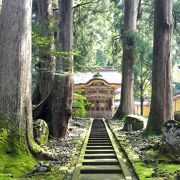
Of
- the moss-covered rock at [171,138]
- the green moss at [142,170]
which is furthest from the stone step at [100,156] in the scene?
the green moss at [142,170]

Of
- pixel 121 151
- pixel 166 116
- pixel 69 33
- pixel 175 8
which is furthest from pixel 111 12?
pixel 121 151

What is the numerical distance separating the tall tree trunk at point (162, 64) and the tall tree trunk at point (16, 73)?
231 inches

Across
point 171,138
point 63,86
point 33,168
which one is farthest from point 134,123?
point 33,168

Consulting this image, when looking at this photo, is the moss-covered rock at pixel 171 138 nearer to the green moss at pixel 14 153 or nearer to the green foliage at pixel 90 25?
the green moss at pixel 14 153

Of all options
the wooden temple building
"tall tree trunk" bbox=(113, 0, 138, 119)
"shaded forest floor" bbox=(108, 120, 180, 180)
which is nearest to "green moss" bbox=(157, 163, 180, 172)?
"shaded forest floor" bbox=(108, 120, 180, 180)

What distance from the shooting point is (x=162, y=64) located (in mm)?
12695

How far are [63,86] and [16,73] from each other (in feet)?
16.4

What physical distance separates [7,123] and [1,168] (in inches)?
41.6

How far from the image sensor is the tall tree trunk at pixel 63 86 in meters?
12.2

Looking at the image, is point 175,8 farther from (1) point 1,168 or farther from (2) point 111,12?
(1) point 1,168

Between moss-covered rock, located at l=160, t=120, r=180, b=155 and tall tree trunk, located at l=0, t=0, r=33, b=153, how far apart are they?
119 inches

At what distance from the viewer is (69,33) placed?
13320 mm

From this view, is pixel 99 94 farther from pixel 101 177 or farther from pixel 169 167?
pixel 101 177

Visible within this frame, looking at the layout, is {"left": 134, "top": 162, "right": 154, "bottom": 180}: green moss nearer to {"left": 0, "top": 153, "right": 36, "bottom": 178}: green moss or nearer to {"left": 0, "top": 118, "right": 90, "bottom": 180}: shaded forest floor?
{"left": 0, "top": 118, "right": 90, "bottom": 180}: shaded forest floor
